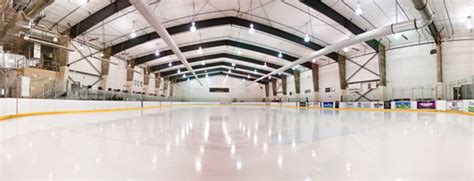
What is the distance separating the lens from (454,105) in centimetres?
1462

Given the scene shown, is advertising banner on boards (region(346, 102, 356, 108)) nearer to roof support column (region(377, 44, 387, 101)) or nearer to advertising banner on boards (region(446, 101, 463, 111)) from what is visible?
roof support column (region(377, 44, 387, 101))

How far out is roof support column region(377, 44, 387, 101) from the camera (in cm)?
2006

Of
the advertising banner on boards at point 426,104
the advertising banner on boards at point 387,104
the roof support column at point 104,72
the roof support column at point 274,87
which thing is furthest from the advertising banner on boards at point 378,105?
the roof support column at point 274,87

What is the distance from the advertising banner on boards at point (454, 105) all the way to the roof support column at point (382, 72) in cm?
512

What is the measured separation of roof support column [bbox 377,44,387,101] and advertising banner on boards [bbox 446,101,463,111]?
512 centimetres

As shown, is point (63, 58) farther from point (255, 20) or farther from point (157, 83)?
point (157, 83)

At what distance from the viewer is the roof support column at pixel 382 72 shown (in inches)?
790

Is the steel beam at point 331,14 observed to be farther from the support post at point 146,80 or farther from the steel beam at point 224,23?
the support post at point 146,80

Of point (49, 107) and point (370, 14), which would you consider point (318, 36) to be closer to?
point (370, 14)

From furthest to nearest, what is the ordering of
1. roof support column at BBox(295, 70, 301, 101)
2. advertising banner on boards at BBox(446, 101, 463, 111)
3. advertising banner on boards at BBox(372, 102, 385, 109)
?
1. roof support column at BBox(295, 70, 301, 101)
2. advertising banner on boards at BBox(372, 102, 385, 109)
3. advertising banner on boards at BBox(446, 101, 463, 111)

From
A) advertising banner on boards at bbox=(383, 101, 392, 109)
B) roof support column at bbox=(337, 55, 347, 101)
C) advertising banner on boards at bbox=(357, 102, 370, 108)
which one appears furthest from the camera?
roof support column at bbox=(337, 55, 347, 101)

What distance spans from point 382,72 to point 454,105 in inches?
243

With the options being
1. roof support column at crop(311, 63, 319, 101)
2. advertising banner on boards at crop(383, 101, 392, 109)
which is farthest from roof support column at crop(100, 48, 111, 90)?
advertising banner on boards at crop(383, 101, 392, 109)

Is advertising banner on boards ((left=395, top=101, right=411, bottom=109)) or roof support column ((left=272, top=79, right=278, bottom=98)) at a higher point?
roof support column ((left=272, top=79, right=278, bottom=98))
